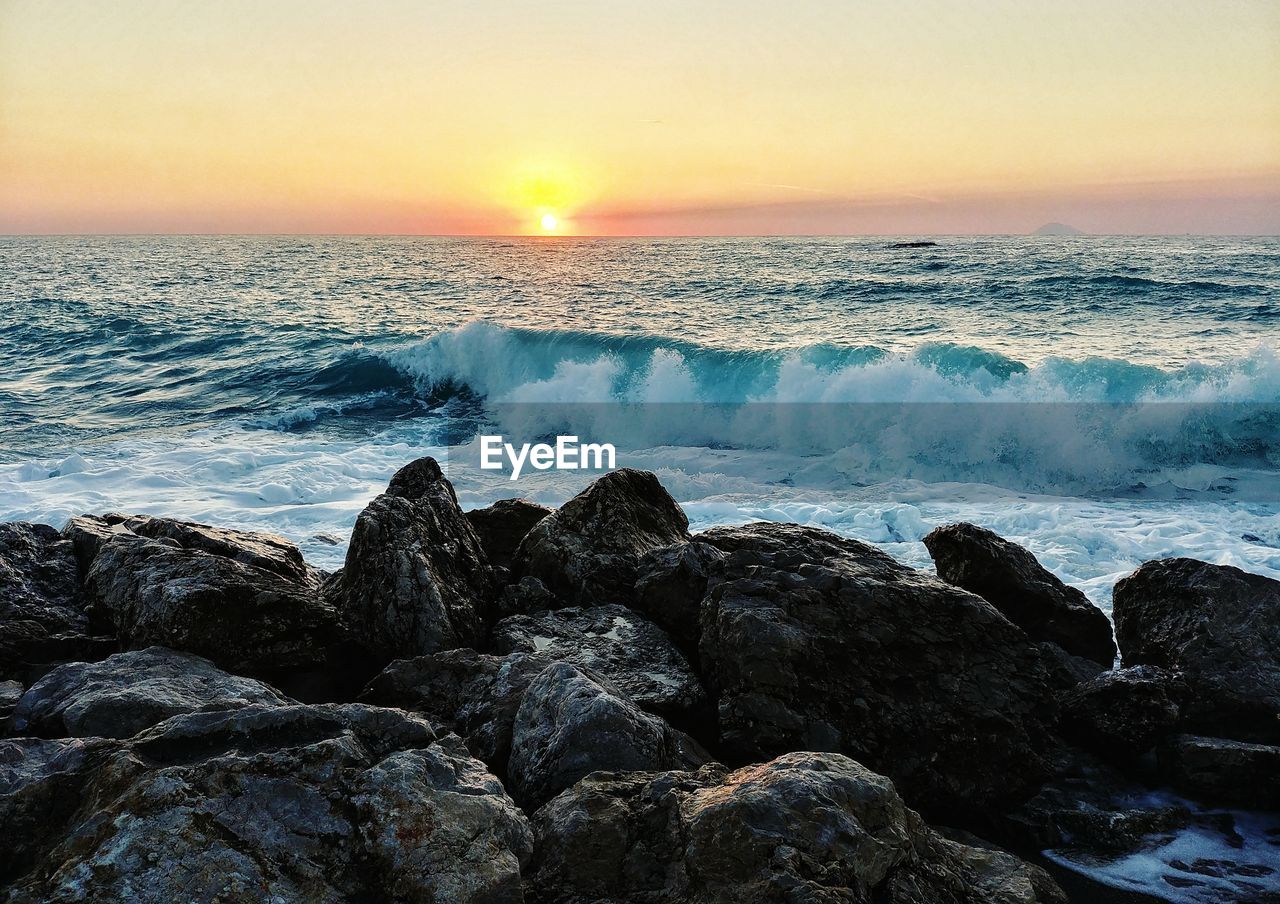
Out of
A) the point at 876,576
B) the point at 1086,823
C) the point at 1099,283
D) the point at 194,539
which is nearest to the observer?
the point at 1086,823

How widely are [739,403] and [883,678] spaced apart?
1308 cm

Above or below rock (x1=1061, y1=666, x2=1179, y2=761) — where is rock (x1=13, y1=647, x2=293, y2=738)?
above

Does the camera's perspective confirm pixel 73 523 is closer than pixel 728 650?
No

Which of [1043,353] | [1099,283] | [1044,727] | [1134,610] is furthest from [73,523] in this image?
[1099,283]

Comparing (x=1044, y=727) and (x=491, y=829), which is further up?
(x=491, y=829)

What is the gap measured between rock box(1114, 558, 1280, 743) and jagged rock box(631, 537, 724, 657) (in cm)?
262

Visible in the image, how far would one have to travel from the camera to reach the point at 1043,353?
61.7 ft

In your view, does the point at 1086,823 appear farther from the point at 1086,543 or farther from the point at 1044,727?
the point at 1086,543

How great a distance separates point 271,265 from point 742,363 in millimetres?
43067

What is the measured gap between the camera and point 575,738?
3.28 meters

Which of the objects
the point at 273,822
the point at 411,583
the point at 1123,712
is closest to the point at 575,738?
the point at 273,822

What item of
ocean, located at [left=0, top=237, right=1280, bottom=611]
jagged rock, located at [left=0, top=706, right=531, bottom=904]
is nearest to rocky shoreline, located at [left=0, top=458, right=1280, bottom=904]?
jagged rock, located at [left=0, top=706, right=531, bottom=904]

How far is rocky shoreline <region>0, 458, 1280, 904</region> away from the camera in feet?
7.74

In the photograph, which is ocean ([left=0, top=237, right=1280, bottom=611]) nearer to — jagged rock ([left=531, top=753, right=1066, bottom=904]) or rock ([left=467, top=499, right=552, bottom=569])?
rock ([left=467, top=499, right=552, bottom=569])
